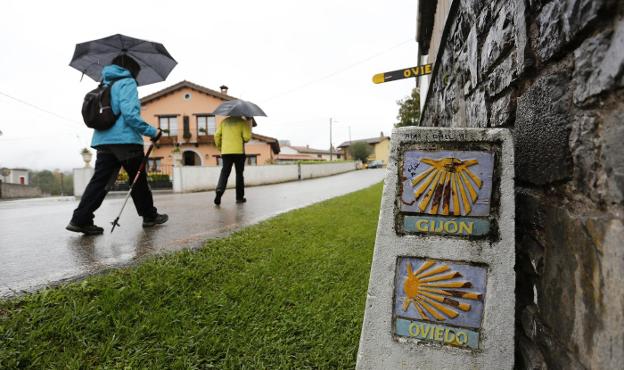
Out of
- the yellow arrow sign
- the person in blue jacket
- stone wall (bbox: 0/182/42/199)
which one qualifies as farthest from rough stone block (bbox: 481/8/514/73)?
stone wall (bbox: 0/182/42/199)

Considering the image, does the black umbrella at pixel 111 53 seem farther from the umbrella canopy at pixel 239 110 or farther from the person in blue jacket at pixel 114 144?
the umbrella canopy at pixel 239 110

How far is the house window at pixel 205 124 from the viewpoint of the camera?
1067 inches

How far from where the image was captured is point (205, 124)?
27.2m

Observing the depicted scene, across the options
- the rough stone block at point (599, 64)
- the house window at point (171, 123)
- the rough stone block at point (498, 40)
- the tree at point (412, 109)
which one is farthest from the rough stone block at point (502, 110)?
the house window at point (171, 123)

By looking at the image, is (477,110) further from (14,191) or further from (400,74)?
(14,191)

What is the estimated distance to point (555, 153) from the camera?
1.20 m

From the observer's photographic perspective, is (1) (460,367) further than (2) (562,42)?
Yes

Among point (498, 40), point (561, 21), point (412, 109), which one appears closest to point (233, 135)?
point (498, 40)

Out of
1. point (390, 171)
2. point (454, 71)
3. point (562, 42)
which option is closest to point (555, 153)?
point (562, 42)

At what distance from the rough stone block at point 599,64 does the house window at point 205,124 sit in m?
27.7

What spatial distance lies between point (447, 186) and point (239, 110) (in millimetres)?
5651

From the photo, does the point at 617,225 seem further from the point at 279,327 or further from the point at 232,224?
the point at 232,224

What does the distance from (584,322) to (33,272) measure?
129 inches

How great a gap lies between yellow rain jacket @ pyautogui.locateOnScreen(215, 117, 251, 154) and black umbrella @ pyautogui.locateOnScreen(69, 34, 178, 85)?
1.90m
